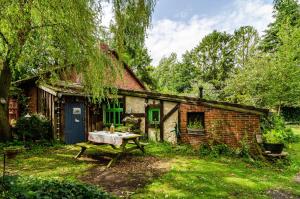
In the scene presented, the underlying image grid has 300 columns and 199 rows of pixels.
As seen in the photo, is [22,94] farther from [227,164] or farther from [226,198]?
[226,198]

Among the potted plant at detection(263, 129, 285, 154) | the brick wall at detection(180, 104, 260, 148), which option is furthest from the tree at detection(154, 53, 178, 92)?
the potted plant at detection(263, 129, 285, 154)

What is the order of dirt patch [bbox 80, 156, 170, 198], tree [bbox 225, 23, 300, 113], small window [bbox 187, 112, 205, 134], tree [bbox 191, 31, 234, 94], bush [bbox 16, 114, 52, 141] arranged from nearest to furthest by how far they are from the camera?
dirt patch [bbox 80, 156, 170, 198], small window [bbox 187, 112, 205, 134], bush [bbox 16, 114, 52, 141], tree [bbox 225, 23, 300, 113], tree [bbox 191, 31, 234, 94]

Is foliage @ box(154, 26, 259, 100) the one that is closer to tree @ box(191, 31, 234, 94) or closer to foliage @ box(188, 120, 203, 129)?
tree @ box(191, 31, 234, 94)

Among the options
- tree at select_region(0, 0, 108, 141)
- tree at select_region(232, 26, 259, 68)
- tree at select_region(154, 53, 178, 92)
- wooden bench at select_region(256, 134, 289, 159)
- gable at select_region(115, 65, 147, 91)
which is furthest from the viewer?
tree at select_region(154, 53, 178, 92)

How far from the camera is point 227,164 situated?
7543 millimetres

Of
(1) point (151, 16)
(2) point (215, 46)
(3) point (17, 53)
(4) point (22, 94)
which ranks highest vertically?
(2) point (215, 46)

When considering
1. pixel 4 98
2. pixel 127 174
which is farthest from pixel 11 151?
pixel 4 98

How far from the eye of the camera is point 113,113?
40.0ft

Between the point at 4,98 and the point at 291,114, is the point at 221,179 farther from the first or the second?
the point at 291,114

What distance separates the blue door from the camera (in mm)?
11070

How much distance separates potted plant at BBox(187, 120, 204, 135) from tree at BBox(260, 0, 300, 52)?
18.0 meters

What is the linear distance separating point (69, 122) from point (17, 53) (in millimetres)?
4174

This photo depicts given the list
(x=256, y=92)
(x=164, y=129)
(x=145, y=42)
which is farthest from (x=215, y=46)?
(x=145, y=42)

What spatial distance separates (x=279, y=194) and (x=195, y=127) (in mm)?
4844
